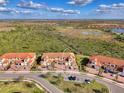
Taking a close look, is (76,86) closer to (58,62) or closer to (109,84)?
(109,84)

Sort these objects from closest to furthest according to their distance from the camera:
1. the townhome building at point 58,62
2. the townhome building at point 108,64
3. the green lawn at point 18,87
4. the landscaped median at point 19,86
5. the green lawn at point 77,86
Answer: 1. the green lawn at point 77,86
2. the green lawn at point 18,87
3. the landscaped median at point 19,86
4. the townhome building at point 108,64
5. the townhome building at point 58,62

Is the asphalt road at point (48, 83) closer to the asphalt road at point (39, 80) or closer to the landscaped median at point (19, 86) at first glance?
the asphalt road at point (39, 80)

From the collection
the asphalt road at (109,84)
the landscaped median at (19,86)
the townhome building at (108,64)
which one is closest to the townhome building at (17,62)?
the landscaped median at (19,86)

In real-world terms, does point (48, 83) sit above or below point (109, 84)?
above

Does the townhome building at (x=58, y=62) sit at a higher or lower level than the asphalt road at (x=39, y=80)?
higher

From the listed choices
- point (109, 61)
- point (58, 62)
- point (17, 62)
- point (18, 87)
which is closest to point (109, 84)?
point (109, 61)

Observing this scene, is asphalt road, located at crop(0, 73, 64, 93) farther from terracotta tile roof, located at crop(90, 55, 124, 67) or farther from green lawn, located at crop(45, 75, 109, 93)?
terracotta tile roof, located at crop(90, 55, 124, 67)

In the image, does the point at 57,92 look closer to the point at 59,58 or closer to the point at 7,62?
the point at 59,58
